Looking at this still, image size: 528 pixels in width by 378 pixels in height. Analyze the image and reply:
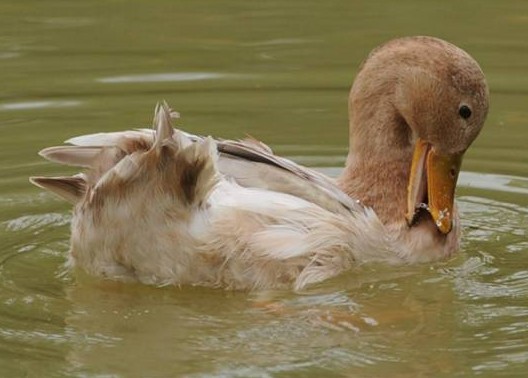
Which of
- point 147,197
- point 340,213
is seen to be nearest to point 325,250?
point 340,213

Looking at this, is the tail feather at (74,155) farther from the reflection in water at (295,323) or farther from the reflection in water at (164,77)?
the reflection in water at (164,77)

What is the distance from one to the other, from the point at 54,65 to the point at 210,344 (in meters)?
5.11

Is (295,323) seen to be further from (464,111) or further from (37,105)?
(37,105)

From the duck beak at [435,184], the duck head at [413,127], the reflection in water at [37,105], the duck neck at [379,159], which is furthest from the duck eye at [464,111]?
the reflection in water at [37,105]

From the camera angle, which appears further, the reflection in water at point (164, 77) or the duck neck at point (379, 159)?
the reflection in water at point (164, 77)

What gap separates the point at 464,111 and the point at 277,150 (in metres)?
2.14

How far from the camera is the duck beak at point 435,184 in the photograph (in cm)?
852

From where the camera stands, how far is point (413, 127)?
861cm

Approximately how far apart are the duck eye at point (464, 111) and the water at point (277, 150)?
75 cm

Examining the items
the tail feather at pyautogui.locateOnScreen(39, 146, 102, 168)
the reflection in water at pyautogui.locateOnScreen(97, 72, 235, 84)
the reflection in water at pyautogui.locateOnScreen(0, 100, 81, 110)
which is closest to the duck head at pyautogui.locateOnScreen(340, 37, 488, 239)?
the tail feather at pyautogui.locateOnScreen(39, 146, 102, 168)

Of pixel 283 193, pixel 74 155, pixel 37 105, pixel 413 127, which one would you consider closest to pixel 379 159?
pixel 413 127

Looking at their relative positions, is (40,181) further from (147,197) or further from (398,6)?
(398,6)

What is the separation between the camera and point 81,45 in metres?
12.4

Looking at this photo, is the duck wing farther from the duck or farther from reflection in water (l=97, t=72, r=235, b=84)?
reflection in water (l=97, t=72, r=235, b=84)
